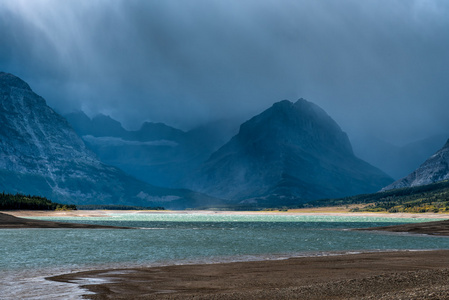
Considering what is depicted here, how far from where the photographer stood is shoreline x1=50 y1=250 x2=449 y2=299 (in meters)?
31.5

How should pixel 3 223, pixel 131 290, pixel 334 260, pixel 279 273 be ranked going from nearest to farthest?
pixel 131 290, pixel 279 273, pixel 334 260, pixel 3 223

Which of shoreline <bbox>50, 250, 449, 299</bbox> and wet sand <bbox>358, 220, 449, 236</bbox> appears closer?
shoreline <bbox>50, 250, 449, 299</bbox>

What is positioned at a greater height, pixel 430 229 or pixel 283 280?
pixel 430 229

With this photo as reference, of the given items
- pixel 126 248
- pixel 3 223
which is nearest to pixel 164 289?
pixel 126 248

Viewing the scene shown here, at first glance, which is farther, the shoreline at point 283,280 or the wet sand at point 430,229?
the wet sand at point 430,229

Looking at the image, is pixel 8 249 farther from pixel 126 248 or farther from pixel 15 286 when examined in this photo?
pixel 15 286

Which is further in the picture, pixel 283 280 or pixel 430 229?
pixel 430 229

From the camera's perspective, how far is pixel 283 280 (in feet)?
129

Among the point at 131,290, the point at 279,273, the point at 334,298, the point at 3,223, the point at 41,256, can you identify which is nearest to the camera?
the point at 334,298

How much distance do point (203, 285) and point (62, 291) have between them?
33.4 ft

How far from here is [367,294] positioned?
3012 cm

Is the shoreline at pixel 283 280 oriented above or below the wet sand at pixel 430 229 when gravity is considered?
below

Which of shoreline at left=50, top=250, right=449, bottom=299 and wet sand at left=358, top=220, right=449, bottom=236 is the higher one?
wet sand at left=358, top=220, right=449, bottom=236

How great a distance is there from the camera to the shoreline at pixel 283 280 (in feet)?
104
